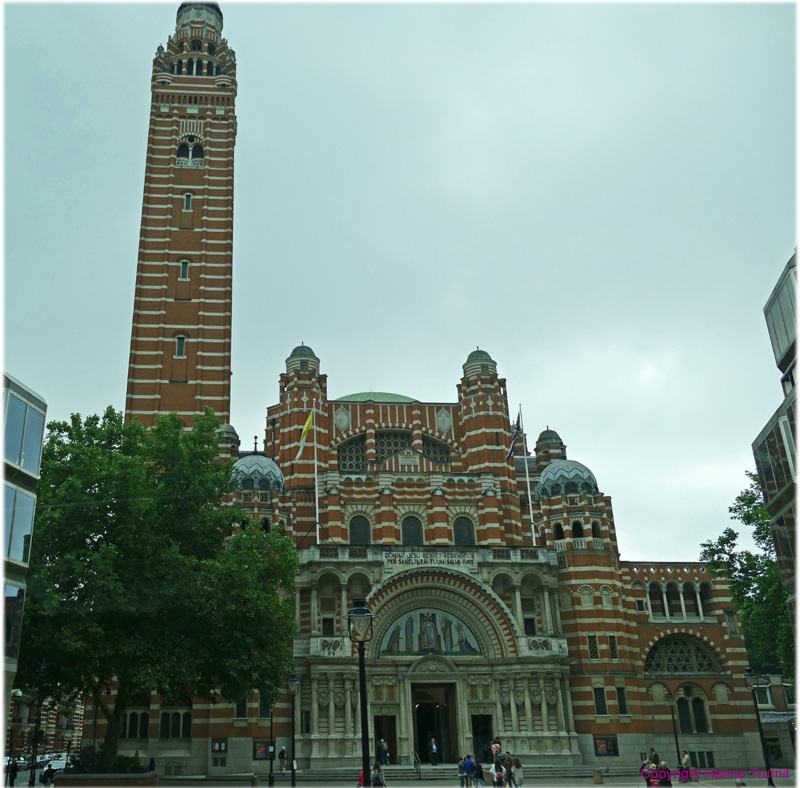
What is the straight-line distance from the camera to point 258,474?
5116 cm

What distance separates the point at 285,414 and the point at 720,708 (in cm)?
3243

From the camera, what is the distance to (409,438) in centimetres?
5775

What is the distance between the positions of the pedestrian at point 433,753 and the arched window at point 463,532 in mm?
11953

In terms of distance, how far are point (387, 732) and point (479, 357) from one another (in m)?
25.1

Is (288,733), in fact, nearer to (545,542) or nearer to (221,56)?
(545,542)

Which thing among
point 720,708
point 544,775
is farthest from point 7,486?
point 720,708

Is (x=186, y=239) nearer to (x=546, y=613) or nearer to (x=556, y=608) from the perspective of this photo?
(x=546, y=613)

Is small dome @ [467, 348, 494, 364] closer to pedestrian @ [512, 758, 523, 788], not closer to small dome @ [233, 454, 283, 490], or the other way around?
small dome @ [233, 454, 283, 490]

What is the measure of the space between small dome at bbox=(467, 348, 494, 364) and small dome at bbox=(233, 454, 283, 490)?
15.4m

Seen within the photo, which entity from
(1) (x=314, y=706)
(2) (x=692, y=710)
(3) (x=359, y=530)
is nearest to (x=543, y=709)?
(2) (x=692, y=710)

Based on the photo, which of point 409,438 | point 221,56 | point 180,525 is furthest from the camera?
point 221,56

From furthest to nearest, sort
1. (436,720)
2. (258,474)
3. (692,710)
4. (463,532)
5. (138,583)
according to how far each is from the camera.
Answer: (463,532) < (258,474) < (692,710) < (436,720) < (138,583)

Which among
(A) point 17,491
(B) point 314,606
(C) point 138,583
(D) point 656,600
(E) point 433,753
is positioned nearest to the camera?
(A) point 17,491

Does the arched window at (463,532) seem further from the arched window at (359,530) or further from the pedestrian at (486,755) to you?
the pedestrian at (486,755)
